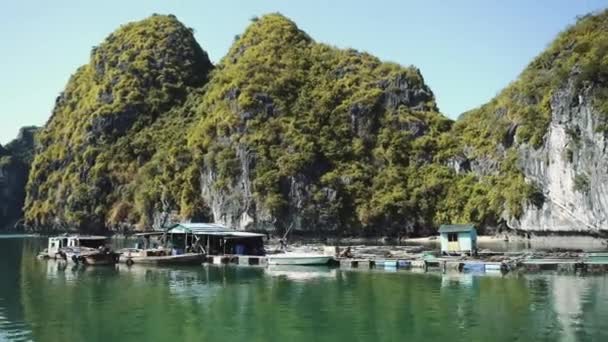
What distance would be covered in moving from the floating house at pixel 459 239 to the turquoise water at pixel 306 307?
770cm

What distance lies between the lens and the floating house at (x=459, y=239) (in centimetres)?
4825

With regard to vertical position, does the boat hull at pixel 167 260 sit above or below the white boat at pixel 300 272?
above

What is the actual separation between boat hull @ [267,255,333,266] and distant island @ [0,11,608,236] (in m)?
30.3

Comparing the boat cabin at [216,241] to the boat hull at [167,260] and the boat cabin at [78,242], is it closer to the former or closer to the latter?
the boat hull at [167,260]

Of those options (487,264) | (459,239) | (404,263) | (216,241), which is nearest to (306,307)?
(404,263)

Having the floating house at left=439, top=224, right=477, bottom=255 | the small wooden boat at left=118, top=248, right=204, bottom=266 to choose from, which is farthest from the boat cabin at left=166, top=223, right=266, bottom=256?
the floating house at left=439, top=224, right=477, bottom=255

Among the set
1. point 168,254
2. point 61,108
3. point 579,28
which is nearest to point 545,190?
point 579,28

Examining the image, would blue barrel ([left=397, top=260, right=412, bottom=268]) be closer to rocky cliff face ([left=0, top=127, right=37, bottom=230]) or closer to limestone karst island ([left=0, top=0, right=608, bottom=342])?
limestone karst island ([left=0, top=0, right=608, bottom=342])

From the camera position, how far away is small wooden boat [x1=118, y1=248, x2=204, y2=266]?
172ft

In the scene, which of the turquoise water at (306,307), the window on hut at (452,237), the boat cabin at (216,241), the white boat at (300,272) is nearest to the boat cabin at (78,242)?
the boat cabin at (216,241)

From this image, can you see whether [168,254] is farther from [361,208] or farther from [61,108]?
[61,108]

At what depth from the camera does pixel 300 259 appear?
49.8 metres

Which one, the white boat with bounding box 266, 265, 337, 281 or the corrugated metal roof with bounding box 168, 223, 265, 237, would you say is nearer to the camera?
the white boat with bounding box 266, 265, 337, 281

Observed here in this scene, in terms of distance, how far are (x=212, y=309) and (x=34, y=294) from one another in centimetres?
1275
